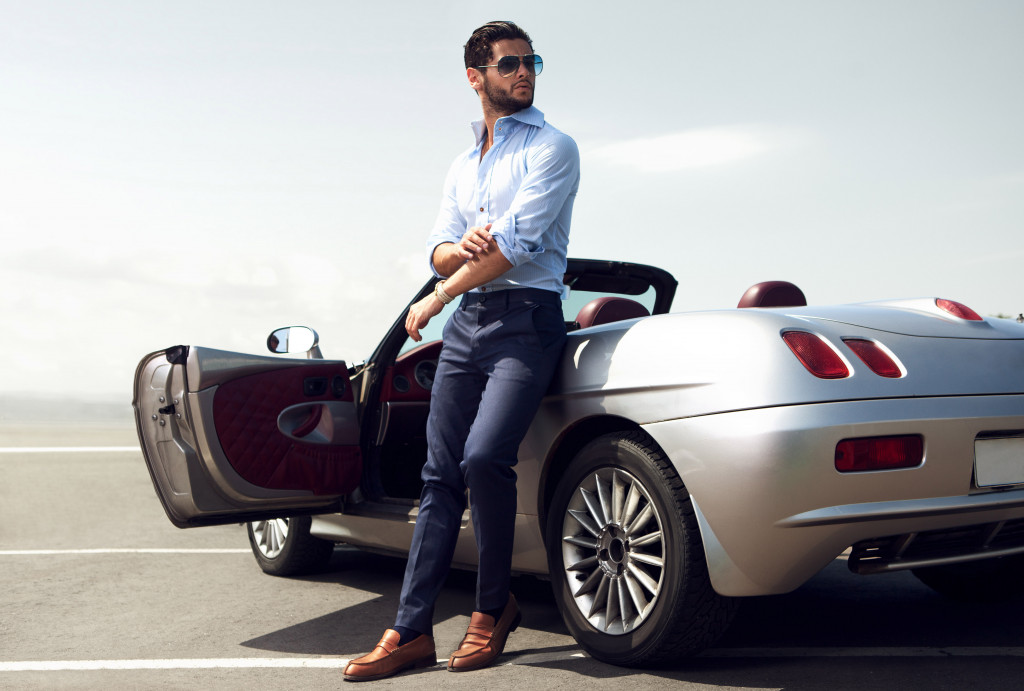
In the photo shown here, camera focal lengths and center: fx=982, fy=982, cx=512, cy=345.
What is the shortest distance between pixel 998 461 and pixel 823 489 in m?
0.63

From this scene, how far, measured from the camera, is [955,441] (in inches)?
113

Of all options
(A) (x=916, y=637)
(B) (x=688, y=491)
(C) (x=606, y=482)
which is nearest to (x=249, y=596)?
(C) (x=606, y=482)

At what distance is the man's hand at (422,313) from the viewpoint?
3478 mm

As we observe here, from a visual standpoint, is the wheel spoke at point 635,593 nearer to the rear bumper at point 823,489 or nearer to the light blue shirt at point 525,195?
the rear bumper at point 823,489

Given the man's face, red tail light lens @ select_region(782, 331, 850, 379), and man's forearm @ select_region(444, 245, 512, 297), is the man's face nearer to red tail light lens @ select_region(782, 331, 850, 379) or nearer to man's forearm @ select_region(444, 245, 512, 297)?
man's forearm @ select_region(444, 245, 512, 297)

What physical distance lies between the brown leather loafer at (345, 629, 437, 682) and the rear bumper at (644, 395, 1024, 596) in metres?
1.04

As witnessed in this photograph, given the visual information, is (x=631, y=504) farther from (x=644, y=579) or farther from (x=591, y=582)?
(x=591, y=582)

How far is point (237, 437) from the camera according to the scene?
3.92 metres

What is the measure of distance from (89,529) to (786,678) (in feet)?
19.1

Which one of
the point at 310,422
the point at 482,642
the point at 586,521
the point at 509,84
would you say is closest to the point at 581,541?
the point at 586,521

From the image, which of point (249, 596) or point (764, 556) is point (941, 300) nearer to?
point (764, 556)

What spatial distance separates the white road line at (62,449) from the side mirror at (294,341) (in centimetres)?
669

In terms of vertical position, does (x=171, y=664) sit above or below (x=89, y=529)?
above

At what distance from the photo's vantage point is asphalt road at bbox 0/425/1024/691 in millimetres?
3117
